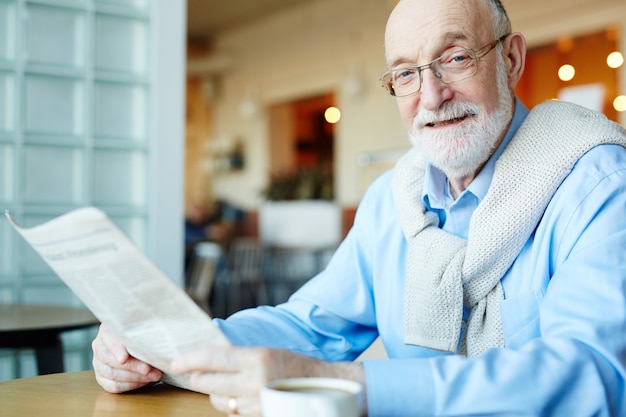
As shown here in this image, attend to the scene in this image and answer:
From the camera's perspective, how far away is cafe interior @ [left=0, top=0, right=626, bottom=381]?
110 inches

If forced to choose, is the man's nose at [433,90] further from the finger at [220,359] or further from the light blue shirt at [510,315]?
the finger at [220,359]

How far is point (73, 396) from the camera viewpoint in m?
1.05

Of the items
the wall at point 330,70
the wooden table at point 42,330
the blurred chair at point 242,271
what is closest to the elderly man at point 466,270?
the wooden table at point 42,330

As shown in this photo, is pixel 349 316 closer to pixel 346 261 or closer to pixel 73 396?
pixel 346 261

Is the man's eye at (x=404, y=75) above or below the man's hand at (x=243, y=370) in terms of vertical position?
A: above

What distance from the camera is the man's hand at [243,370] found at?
0.79 m

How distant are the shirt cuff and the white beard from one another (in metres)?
0.53

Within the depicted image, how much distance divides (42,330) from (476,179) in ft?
4.16

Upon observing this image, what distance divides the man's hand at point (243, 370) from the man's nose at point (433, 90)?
0.60 m

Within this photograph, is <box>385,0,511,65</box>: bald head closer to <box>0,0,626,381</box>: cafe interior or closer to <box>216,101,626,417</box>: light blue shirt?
<box>216,101,626,417</box>: light blue shirt

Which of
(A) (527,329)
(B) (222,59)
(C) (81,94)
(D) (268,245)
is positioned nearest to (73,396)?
(A) (527,329)

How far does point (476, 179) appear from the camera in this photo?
1282mm

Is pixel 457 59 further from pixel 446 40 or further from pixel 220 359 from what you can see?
pixel 220 359

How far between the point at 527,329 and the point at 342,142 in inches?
308
